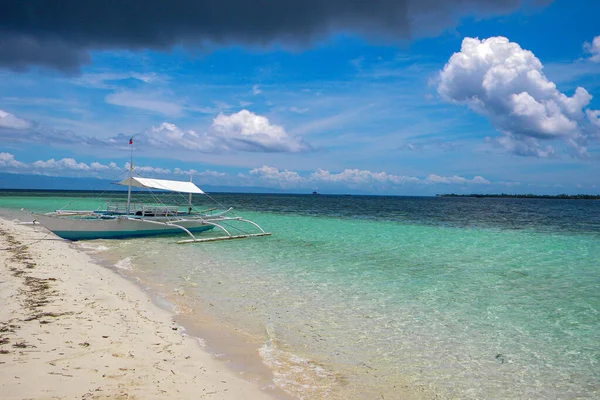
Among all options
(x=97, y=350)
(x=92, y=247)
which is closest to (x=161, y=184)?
(x=92, y=247)

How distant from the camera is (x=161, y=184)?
936 inches

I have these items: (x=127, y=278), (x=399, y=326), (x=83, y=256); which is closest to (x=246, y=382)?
(x=399, y=326)

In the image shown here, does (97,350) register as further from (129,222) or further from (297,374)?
(129,222)

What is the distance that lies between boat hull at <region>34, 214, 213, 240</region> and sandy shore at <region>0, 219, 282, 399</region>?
1028 centimetres

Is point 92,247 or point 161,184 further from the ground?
→ point 161,184

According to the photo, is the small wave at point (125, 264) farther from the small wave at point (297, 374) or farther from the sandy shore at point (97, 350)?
the small wave at point (297, 374)

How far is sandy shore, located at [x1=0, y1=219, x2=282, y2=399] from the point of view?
4.13m

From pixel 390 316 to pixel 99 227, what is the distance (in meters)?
16.4

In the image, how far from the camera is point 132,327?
20.5 ft

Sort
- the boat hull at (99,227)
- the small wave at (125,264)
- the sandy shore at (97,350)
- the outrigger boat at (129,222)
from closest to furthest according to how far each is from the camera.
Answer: the sandy shore at (97,350)
the small wave at (125,264)
the boat hull at (99,227)
the outrigger boat at (129,222)

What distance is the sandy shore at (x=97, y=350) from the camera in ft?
13.5

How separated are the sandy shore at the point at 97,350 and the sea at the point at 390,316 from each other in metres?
0.49

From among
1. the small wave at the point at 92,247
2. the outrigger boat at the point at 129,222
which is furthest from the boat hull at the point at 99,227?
the small wave at the point at 92,247

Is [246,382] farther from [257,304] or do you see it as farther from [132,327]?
[257,304]
